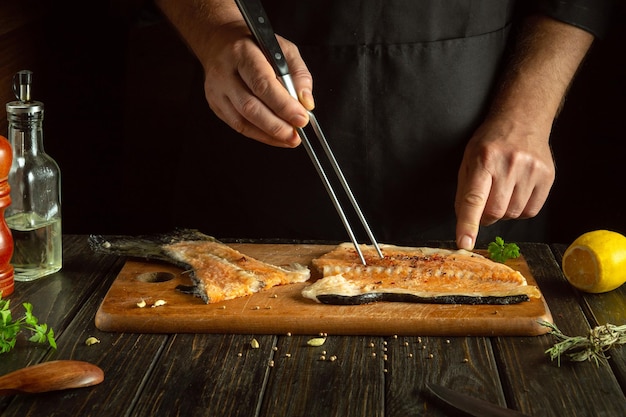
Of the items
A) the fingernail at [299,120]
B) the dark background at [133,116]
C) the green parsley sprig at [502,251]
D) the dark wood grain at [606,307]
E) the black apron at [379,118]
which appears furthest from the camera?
the dark background at [133,116]

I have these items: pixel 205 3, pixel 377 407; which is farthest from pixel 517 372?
pixel 205 3

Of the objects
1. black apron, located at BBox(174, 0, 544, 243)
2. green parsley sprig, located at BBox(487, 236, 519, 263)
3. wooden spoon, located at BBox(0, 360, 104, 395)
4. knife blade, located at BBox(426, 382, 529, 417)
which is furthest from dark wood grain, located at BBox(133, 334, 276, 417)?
black apron, located at BBox(174, 0, 544, 243)

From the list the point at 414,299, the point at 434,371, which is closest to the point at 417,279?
the point at 414,299

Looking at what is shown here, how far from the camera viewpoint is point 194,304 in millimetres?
2004

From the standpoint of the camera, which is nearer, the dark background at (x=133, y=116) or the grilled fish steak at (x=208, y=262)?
the grilled fish steak at (x=208, y=262)

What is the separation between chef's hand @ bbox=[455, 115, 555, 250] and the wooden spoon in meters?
1.10

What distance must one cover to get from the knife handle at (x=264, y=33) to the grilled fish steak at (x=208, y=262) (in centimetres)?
50

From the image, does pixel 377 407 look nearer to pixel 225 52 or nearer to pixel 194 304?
pixel 194 304

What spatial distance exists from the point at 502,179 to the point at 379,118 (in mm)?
476

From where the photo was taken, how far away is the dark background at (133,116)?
11.1 ft

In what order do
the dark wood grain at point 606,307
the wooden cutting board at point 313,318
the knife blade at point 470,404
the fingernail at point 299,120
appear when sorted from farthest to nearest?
the fingernail at point 299,120 → the dark wood grain at point 606,307 → the wooden cutting board at point 313,318 → the knife blade at point 470,404

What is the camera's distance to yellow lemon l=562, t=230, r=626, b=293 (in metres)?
2.11

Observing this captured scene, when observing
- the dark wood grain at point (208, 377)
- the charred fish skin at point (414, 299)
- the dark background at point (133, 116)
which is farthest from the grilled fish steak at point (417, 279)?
the dark background at point (133, 116)

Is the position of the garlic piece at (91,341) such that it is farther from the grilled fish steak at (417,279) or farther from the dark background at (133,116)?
the dark background at (133,116)
